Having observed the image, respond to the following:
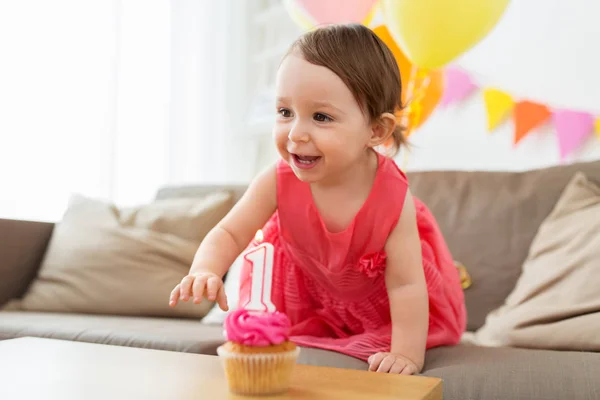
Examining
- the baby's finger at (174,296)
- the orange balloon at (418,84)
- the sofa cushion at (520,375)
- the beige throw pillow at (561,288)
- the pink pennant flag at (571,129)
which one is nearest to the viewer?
the baby's finger at (174,296)

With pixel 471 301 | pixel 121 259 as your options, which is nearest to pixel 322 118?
pixel 471 301

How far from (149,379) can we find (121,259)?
4.09 ft

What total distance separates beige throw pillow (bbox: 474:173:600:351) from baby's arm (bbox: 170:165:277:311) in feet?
1.98

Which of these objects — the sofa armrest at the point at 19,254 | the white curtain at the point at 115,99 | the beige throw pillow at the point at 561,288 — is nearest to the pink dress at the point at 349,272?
the beige throw pillow at the point at 561,288

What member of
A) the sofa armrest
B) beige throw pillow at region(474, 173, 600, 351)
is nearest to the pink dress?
beige throw pillow at region(474, 173, 600, 351)

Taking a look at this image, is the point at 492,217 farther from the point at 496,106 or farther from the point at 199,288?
the point at 199,288

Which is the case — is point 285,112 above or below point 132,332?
above

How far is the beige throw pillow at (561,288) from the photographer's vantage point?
139 centimetres

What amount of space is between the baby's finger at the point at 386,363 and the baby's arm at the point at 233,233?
0.31 metres

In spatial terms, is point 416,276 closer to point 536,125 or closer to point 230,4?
point 536,125

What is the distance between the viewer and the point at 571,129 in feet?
7.61

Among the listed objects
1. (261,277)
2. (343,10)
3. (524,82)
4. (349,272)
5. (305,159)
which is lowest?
(349,272)

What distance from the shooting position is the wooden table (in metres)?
0.78

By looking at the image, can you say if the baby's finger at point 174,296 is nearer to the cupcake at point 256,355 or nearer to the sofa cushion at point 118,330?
the cupcake at point 256,355
